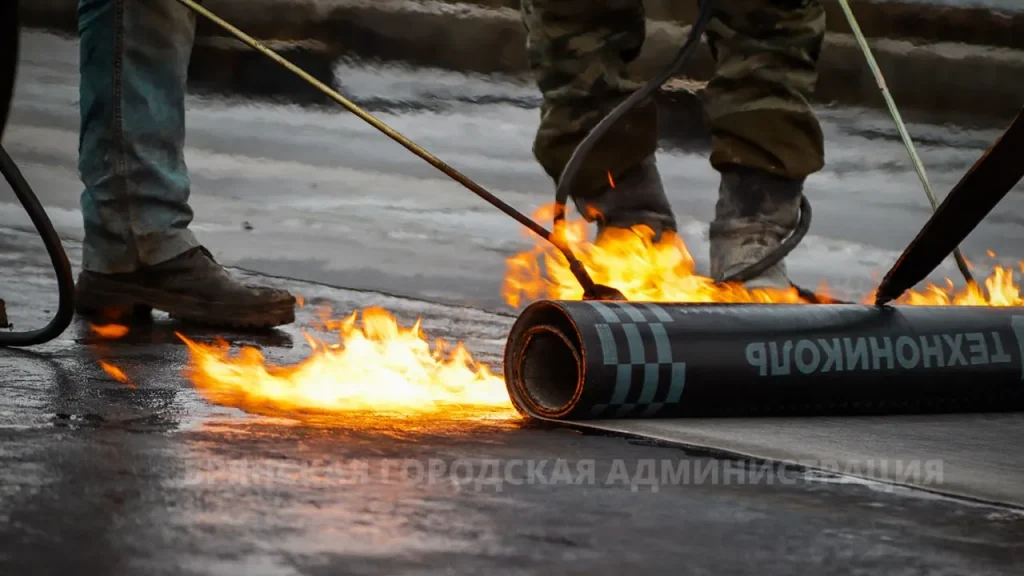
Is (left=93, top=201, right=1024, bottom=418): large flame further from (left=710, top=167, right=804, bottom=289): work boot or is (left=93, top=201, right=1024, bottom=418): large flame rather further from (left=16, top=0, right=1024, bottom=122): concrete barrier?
(left=16, top=0, right=1024, bottom=122): concrete barrier

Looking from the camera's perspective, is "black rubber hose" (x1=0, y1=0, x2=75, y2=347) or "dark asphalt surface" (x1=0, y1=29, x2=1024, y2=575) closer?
"dark asphalt surface" (x1=0, y1=29, x2=1024, y2=575)

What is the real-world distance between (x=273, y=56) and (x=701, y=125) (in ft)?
14.8

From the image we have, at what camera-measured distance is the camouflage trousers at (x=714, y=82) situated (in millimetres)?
2982

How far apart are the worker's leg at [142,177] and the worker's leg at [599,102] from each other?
73 cm

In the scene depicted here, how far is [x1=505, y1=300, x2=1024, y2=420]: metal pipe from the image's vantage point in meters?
1.96

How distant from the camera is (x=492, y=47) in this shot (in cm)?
737

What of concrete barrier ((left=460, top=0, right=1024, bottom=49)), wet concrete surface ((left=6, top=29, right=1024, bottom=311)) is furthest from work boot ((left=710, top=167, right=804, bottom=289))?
concrete barrier ((left=460, top=0, right=1024, bottom=49))

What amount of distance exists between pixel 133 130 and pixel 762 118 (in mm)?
1345

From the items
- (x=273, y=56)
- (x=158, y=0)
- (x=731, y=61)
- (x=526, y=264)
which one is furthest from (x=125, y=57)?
(x=526, y=264)

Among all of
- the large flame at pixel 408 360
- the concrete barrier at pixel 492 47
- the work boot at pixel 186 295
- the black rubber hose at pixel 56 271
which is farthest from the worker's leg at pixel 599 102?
the concrete barrier at pixel 492 47

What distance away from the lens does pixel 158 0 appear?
9.80ft

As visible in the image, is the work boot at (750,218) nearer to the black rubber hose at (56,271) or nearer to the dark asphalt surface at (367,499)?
the dark asphalt surface at (367,499)

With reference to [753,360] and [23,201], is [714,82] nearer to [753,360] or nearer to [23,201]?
[753,360]

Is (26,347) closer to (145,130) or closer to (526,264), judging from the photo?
(145,130)
